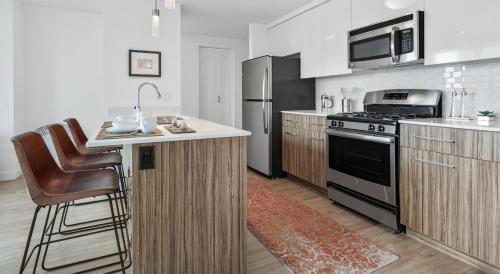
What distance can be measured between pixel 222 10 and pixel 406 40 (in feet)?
8.82

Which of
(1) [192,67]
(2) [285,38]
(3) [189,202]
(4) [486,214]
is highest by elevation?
(2) [285,38]

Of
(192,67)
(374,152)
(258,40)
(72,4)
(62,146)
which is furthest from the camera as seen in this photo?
(192,67)

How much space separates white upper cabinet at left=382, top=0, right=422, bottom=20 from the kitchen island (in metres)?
2.11

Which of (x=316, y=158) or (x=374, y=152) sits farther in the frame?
(x=316, y=158)

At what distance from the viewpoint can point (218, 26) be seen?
537cm

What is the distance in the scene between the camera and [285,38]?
185 inches

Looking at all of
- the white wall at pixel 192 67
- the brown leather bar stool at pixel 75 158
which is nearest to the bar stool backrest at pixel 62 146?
the brown leather bar stool at pixel 75 158

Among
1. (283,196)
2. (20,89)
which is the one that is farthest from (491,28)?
(20,89)

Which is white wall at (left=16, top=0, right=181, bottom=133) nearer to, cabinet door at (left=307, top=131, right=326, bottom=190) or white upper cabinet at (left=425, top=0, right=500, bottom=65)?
cabinet door at (left=307, top=131, right=326, bottom=190)

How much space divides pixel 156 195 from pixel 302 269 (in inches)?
43.0

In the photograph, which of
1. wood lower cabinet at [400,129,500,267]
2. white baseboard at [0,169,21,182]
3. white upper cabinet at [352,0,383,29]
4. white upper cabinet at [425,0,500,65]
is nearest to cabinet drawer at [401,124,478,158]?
wood lower cabinet at [400,129,500,267]

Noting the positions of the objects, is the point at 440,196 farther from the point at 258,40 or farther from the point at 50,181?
the point at 258,40

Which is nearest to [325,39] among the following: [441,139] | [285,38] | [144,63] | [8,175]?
[285,38]

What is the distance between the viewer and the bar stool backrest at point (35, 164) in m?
1.45
